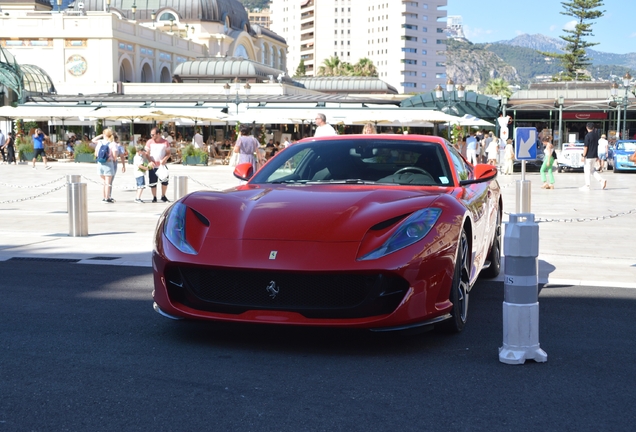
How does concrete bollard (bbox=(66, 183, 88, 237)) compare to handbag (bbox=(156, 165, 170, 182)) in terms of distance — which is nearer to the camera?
concrete bollard (bbox=(66, 183, 88, 237))

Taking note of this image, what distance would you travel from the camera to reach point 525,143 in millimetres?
10797

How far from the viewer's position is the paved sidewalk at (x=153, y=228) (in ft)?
30.1

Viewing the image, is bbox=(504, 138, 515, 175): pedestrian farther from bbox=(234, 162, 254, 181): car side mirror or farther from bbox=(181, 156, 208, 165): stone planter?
bbox=(234, 162, 254, 181): car side mirror

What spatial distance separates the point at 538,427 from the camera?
12.0ft

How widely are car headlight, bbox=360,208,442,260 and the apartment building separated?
16566 cm

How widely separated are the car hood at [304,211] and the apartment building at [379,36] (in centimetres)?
16531

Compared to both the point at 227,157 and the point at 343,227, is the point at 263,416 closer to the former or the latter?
the point at 343,227

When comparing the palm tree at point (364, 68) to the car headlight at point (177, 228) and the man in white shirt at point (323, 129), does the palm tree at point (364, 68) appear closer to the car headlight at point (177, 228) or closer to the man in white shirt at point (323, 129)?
the man in white shirt at point (323, 129)

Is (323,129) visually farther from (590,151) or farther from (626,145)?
(626,145)

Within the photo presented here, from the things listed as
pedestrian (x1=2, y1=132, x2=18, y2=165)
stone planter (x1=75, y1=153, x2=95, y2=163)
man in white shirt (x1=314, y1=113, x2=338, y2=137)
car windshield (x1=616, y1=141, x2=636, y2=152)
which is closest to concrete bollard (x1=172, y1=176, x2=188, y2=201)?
man in white shirt (x1=314, y1=113, x2=338, y2=137)

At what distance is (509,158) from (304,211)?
28924 mm

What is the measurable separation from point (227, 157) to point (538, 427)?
3848 centimetres

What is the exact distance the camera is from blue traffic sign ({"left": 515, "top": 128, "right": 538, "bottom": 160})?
35.3ft

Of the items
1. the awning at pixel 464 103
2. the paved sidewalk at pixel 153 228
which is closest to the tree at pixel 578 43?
the awning at pixel 464 103
